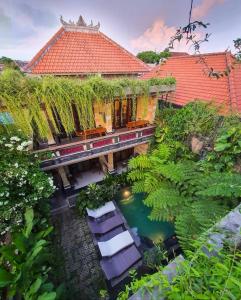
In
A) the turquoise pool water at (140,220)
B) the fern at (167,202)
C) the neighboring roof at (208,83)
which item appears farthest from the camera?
the neighboring roof at (208,83)

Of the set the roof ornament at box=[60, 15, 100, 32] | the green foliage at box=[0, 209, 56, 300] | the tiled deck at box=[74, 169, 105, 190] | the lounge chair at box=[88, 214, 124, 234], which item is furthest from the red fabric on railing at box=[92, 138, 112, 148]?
the roof ornament at box=[60, 15, 100, 32]

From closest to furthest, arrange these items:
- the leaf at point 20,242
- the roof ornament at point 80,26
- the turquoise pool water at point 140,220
A: 1. the leaf at point 20,242
2. the turquoise pool water at point 140,220
3. the roof ornament at point 80,26

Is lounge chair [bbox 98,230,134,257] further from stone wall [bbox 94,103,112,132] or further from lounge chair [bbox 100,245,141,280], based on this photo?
stone wall [bbox 94,103,112,132]

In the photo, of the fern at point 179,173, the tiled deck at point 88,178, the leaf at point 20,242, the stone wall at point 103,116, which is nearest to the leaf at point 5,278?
the leaf at point 20,242

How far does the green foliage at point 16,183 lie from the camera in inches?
186

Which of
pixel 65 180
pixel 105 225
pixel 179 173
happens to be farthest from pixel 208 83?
pixel 65 180

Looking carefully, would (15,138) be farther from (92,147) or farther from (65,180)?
(65,180)

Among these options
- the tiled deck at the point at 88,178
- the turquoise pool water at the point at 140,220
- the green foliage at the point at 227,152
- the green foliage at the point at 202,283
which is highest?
the green foliage at the point at 202,283

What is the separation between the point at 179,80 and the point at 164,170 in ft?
27.0

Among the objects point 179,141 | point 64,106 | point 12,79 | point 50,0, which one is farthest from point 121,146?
point 50,0

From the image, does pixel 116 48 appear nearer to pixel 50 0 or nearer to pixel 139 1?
pixel 50 0

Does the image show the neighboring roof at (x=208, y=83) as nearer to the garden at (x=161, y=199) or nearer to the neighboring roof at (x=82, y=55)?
the garden at (x=161, y=199)

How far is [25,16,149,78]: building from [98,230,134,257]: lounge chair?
7.97 meters

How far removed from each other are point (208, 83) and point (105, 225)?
9.48 m
